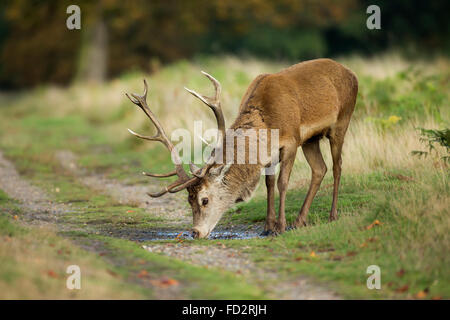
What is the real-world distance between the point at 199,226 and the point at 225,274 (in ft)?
6.50

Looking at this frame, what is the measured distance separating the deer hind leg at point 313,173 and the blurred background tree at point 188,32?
21549mm

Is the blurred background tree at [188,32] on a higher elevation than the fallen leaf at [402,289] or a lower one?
higher

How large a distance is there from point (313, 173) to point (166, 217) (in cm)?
239

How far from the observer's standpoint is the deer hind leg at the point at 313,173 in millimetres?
9251

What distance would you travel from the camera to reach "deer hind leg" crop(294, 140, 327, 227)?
925 cm

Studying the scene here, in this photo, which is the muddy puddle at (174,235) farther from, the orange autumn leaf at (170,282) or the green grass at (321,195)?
the orange autumn leaf at (170,282)

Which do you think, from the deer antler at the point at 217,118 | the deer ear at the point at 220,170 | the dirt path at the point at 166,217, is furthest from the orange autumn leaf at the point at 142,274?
the deer ear at the point at 220,170

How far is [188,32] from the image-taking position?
39.3 meters

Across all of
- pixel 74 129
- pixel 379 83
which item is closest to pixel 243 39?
pixel 74 129

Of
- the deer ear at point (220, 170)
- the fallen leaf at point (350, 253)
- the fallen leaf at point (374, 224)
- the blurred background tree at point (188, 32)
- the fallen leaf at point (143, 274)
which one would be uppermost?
the blurred background tree at point (188, 32)

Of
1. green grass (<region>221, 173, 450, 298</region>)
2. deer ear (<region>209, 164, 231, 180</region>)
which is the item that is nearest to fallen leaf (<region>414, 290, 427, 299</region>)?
green grass (<region>221, 173, 450, 298</region>)

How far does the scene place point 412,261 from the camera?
22.0 ft

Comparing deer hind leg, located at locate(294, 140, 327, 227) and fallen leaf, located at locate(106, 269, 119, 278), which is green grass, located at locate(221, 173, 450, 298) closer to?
deer hind leg, located at locate(294, 140, 327, 227)
